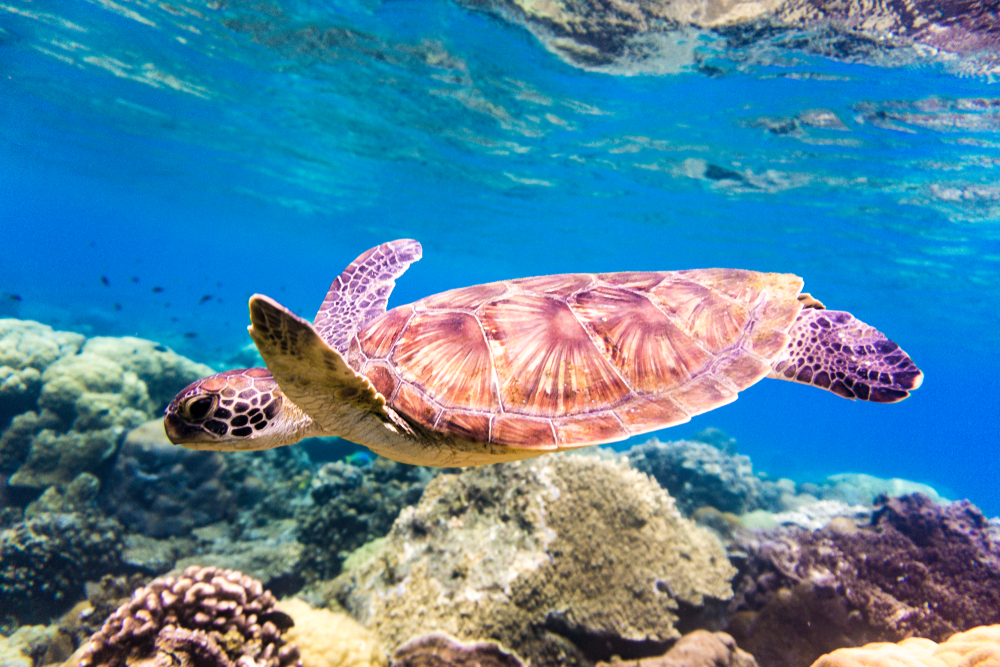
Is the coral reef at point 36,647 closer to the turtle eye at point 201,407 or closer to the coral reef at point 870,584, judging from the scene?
the turtle eye at point 201,407

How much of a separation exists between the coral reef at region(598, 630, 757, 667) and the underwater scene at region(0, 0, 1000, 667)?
0.08 feet

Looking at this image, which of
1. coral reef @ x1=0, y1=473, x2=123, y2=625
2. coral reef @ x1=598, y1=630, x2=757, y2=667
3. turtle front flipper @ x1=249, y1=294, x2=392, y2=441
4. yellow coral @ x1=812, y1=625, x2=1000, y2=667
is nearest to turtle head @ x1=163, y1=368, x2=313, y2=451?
turtle front flipper @ x1=249, y1=294, x2=392, y2=441

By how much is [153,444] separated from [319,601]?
3869mm

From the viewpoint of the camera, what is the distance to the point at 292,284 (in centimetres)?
12506

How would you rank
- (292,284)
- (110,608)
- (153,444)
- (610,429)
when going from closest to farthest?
(610,429) < (110,608) < (153,444) < (292,284)

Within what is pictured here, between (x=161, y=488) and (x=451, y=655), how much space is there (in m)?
5.78

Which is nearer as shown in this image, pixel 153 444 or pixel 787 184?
pixel 153 444

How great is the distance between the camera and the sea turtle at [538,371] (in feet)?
7.54

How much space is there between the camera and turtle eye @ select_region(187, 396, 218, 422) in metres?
2.21

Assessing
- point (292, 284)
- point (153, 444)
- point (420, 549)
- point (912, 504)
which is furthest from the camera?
point (292, 284)

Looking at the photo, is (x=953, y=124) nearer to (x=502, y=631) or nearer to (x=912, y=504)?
(x=912, y=504)

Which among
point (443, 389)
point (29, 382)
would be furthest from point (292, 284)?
point (443, 389)

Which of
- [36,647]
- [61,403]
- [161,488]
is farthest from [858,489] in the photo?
[61,403]

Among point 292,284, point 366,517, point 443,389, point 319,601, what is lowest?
point 292,284
